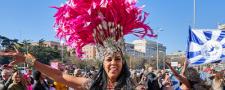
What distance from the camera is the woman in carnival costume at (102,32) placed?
12.9 ft

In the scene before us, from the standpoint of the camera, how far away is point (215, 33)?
10047 mm

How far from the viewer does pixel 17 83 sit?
26.9 feet

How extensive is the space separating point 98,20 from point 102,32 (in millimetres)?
99

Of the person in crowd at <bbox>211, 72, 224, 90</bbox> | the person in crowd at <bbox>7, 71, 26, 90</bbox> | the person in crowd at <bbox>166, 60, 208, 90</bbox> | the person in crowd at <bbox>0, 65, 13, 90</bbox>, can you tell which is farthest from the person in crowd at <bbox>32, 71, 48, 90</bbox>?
the person in crowd at <bbox>166, 60, 208, 90</bbox>

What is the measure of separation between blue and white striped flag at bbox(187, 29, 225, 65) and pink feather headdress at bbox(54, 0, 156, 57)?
210 inches

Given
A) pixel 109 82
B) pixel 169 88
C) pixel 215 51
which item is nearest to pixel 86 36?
pixel 109 82

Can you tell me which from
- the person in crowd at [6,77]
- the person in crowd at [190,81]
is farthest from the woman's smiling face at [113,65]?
the person in crowd at [6,77]

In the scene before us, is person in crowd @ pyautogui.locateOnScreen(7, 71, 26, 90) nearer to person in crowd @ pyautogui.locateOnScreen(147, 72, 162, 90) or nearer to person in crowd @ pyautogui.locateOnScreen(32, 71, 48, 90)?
person in crowd @ pyautogui.locateOnScreen(32, 71, 48, 90)

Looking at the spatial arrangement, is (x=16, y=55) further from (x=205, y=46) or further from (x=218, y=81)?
(x=205, y=46)

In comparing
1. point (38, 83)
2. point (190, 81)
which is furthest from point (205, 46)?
point (190, 81)

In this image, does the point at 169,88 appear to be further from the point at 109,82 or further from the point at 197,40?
the point at 197,40

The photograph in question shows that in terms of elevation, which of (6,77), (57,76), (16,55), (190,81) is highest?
(16,55)

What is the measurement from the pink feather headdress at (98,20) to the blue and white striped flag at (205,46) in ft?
17.5

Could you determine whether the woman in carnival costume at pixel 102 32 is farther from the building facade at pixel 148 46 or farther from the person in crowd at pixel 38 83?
the person in crowd at pixel 38 83
